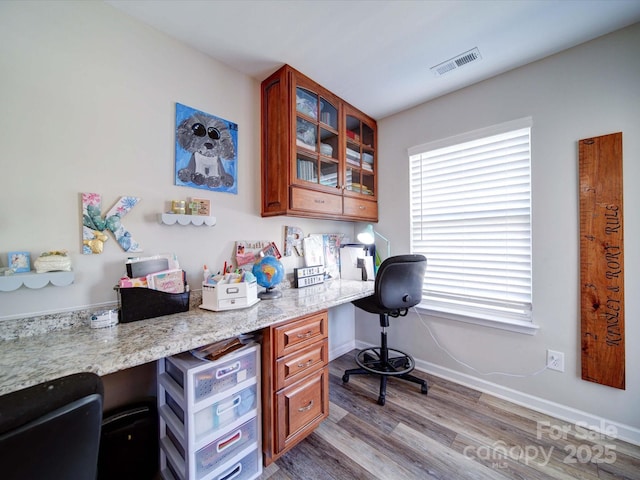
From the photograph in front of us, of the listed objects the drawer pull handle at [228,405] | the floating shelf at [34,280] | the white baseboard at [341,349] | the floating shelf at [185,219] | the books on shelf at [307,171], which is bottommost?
the white baseboard at [341,349]

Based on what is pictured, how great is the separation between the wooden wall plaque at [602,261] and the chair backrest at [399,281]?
97 centimetres

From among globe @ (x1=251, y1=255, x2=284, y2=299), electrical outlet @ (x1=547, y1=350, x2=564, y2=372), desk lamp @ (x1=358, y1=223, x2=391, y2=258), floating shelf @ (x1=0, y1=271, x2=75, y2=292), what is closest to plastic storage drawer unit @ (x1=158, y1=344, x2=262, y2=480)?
globe @ (x1=251, y1=255, x2=284, y2=299)

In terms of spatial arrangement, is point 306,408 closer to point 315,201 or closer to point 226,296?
point 226,296

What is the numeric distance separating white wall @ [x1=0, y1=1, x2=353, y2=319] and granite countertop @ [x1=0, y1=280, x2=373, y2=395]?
0.20 metres

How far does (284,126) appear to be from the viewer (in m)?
1.70

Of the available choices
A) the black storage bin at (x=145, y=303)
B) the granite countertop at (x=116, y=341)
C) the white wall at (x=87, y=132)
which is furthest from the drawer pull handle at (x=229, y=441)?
the white wall at (x=87, y=132)

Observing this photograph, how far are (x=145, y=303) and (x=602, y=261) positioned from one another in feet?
8.52

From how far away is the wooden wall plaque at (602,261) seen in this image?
1.44 metres

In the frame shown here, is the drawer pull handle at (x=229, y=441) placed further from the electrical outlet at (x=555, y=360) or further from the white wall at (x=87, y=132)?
the electrical outlet at (x=555, y=360)

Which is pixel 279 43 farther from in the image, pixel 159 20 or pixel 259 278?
pixel 259 278

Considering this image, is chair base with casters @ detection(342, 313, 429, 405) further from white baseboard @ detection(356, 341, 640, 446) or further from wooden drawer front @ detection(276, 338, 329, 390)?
wooden drawer front @ detection(276, 338, 329, 390)

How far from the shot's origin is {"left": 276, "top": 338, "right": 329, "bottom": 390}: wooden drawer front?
1.29 meters

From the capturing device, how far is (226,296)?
4.38ft

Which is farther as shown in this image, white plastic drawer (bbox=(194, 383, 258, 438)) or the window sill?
A: the window sill
